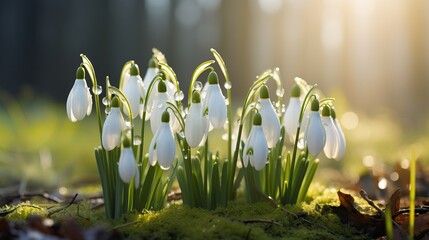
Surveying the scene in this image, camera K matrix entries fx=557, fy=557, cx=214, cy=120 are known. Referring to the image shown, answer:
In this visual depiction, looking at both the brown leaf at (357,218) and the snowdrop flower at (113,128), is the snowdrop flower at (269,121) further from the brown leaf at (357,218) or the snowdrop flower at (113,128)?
the snowdrop flower at (113,128)

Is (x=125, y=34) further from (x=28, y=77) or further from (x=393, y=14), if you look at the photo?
(x=393, y=14)

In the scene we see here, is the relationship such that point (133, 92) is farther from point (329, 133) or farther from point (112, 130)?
point (329, 133)

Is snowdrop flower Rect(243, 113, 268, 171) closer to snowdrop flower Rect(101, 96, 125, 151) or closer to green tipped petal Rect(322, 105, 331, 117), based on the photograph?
green tipped petal Rect(322, 105, 331, 117)

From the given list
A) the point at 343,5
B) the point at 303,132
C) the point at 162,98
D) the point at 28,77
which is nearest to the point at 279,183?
the point at 303,132

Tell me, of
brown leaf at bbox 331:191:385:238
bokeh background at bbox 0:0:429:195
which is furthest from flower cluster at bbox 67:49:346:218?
bokeh background at bbox 0:0:429:195

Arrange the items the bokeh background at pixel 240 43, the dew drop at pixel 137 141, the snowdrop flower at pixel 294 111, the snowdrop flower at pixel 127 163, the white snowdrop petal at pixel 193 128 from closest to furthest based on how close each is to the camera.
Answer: the snowdrop flower at pixel 127 163, the white snowdrop petal at pixel 193 128, the dew drop at pixel 137 141, the snowdrop flower at pixel 294 111, the bokeh background at pixel 240 43

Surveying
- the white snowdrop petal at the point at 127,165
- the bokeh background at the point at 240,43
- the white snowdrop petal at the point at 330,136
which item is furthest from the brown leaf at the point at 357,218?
the bokeh background at the point at 240,43
